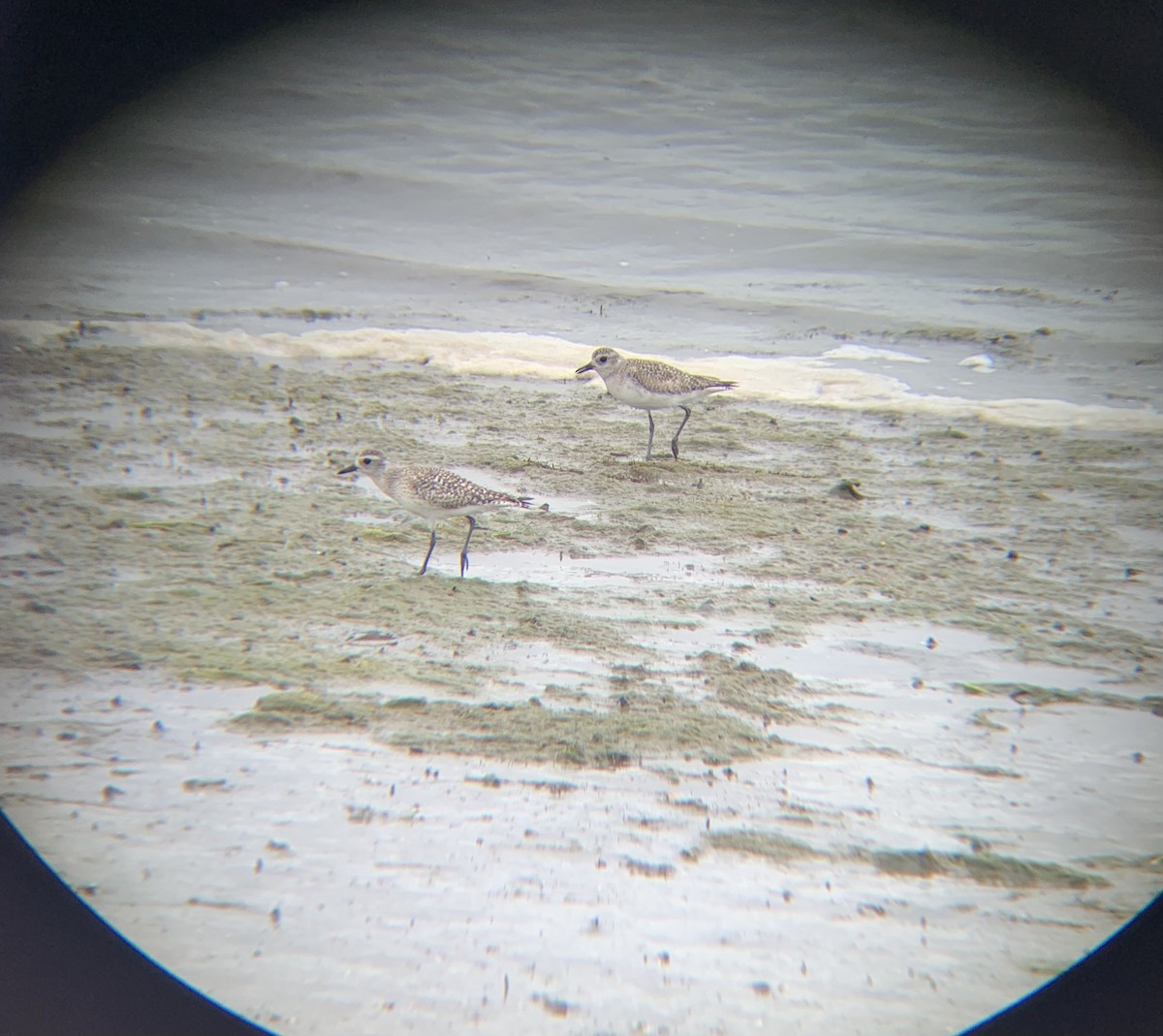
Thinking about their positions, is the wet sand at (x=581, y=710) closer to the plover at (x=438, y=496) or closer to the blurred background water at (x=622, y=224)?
the plover at (x=438, y=496)

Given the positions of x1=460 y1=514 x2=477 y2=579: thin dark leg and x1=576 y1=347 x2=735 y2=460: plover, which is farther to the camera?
x1=576 y1=347 x2=735 y2=460: plover

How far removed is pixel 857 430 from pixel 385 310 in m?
2.86

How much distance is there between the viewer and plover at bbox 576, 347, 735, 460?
16.2ft

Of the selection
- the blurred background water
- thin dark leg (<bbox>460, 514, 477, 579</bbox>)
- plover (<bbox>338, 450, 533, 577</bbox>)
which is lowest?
the blurred background water

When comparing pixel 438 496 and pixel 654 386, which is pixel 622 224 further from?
pixel 438 496

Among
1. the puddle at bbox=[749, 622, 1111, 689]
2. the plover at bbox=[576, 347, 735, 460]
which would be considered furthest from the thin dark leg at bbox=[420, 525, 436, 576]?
the plover at bbox=[576, 347, 735, 460]

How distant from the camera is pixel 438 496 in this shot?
3717 mm

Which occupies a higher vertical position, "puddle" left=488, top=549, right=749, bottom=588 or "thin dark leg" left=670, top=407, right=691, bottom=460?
"puddle" left=488, top=549, right=749, bottom=588

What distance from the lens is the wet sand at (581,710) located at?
6.56ft

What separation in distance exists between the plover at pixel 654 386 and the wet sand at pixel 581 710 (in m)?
0.22

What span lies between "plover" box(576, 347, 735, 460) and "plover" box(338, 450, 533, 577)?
1205 mm

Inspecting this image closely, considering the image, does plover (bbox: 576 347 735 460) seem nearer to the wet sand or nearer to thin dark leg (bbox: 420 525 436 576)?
the wet sand

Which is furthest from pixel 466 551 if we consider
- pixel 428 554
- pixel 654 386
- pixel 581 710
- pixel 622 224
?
pixel 622 224

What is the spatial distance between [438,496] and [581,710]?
3.78 ft
